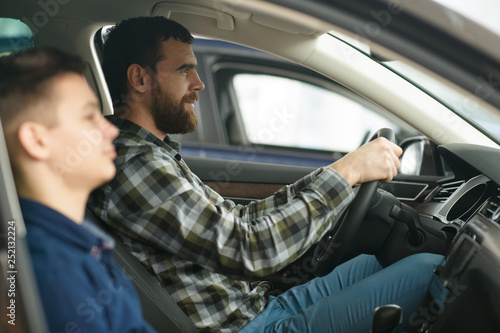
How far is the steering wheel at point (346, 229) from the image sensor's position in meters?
1.09

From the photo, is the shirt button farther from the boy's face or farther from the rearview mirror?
the rearview mirror

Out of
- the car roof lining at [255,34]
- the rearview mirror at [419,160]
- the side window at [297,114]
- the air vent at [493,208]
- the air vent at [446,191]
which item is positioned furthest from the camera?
the side window at [297,114]

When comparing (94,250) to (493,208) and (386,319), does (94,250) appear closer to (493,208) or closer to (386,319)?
(386,319)

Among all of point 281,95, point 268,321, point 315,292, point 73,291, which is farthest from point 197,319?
point 281,95

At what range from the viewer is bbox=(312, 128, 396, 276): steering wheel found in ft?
3.59

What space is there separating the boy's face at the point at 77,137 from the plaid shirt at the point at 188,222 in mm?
241

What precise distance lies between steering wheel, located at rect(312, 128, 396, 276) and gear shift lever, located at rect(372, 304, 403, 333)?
0.23m

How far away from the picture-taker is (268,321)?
1139 millimetres

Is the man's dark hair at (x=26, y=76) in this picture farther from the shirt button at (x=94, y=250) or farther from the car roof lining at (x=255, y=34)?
the shirt button at (x=94, y=250)

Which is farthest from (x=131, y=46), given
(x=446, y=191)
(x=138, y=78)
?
(x=446, y=191)

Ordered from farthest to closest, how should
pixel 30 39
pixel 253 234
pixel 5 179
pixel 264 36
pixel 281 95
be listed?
pixel 281 95
pixel 264 36
pixel 253 234
pixel 30 39
pixel 5 179

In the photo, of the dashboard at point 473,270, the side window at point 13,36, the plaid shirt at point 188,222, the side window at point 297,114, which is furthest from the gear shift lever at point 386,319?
the side window at point 297,114

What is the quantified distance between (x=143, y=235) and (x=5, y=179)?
427 millimetres

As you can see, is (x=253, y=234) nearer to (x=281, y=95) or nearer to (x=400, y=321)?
(x=400, y=321)
